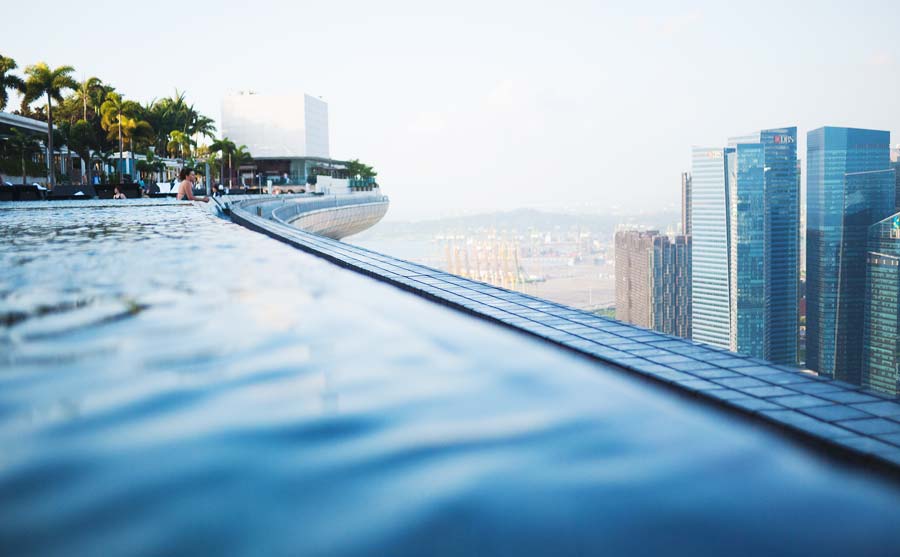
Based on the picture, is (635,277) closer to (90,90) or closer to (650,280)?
(650,280)

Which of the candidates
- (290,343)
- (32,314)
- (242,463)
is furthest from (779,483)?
(32,314)

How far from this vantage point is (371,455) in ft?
9.73

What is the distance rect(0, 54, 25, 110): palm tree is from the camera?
151 feet

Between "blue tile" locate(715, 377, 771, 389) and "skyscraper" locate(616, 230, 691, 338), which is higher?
"blue tile" locate(715, 377, 771, 389)

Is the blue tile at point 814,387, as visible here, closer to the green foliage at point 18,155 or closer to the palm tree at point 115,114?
the green foliage at point 18,155

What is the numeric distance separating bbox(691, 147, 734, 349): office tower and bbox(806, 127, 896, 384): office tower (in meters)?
12.5

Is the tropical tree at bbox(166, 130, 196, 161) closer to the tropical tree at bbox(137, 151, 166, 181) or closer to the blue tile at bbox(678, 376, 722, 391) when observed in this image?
Answer: the tropical tree at bbox(137, 151, 166, 181)

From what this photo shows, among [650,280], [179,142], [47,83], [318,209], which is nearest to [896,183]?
[650,280]

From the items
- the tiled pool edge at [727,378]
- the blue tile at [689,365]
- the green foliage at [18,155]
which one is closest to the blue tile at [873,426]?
the tiled pool edge at [727,378]

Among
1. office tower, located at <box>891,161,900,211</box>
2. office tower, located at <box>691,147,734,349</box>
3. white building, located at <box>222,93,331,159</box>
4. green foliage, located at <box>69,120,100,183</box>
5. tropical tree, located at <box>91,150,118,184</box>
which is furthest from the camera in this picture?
office tower, located at <box>691,147,734,349</box>

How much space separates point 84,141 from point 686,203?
12132cm

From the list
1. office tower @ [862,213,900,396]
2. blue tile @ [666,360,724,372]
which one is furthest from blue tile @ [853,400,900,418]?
office tower @ [862,213,900,396]

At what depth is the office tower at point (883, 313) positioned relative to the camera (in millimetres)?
96500

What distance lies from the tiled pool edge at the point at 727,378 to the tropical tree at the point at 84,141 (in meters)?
59.3
